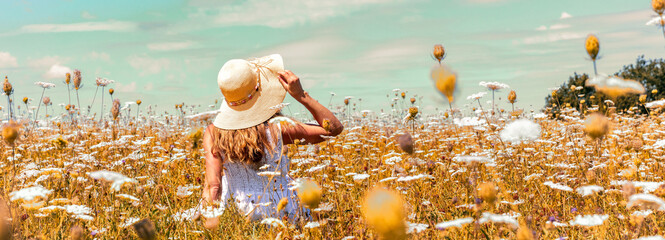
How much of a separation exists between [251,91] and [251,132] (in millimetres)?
276

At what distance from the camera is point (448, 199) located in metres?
3.46

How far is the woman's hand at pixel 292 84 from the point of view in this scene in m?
2.81

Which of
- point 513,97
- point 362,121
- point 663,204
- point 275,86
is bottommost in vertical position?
point 362,121

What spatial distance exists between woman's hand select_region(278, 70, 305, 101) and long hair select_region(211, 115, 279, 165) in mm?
418

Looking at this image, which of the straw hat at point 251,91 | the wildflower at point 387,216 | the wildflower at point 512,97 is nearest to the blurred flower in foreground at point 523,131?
the wildflower at point 512,97

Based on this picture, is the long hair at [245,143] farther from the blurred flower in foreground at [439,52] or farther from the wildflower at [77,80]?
the wildflower at [77,80]

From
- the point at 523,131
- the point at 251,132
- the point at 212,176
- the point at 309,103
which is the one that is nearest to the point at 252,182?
the point at 212,176

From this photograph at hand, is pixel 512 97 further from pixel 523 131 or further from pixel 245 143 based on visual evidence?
pixel 245 143

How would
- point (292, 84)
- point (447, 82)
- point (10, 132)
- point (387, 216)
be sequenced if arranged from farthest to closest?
point (292, 84) < point (10, 132) < point (447, 82) < point (387, 216)

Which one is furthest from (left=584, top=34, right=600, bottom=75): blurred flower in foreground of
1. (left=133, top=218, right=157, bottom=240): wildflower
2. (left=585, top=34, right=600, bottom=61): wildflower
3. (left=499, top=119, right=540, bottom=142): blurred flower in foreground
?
(left=133, top=218, right=157, bottom=240): wildflower

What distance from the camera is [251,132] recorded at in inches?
121

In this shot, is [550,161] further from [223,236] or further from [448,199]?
[223,236]

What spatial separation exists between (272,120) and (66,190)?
79.6 inches

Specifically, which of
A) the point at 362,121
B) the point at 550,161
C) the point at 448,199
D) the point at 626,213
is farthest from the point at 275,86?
the point at 362,121
